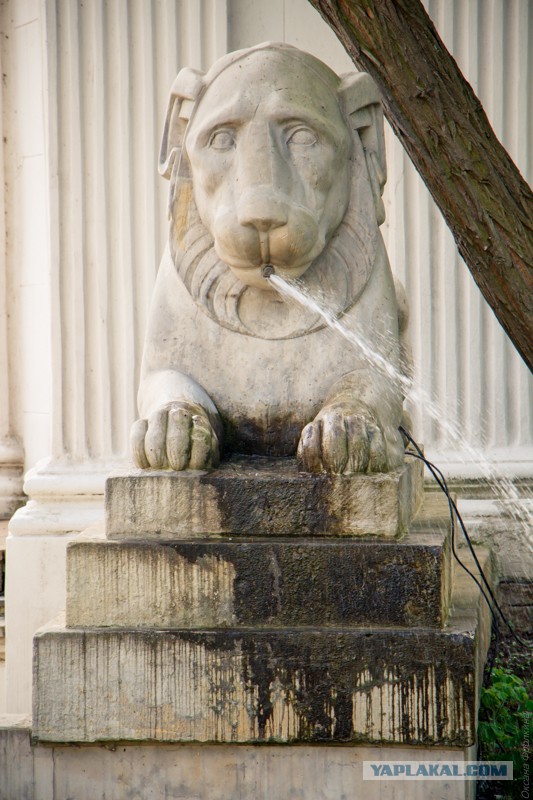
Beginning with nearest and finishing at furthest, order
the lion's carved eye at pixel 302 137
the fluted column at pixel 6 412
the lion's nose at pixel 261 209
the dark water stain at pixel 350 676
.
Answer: the dark water stain at pixel 350 676
the lion's nose at pixel 261 209
the lion's carved eye at pixel 302 137
the fluted column at pixel 6 412

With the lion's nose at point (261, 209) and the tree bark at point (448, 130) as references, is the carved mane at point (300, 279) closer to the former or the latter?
the lion's nose at point (261, 209)

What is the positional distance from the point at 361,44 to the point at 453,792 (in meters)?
2.15

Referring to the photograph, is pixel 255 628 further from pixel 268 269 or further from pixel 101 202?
pixel 101 202

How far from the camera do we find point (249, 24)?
5.71 metres

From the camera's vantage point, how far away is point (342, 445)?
10.8 ft

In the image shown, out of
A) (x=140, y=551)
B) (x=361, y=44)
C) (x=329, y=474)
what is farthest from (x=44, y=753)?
(x=361, y=44)

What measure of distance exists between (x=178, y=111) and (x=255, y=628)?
1736 millimetres

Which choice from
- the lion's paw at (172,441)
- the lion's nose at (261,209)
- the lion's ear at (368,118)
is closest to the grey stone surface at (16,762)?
the lion's paw at (172,441)

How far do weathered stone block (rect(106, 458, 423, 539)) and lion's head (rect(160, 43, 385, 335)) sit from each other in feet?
2.13

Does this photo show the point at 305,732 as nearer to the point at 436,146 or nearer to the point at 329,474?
the point at 329,474

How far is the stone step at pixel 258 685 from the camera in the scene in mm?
3141

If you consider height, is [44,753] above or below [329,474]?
below

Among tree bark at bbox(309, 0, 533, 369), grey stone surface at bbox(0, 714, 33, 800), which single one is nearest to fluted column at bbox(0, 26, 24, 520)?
grey stone surface at bbox(0, 714, 33, 800)

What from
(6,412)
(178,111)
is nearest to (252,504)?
(178,111)
